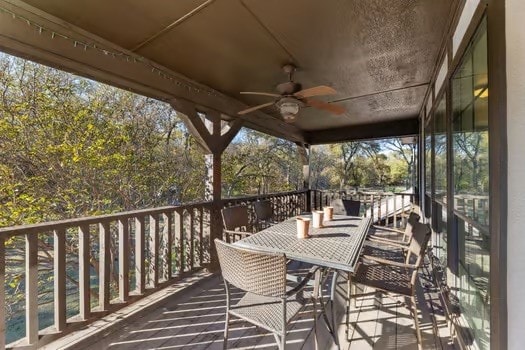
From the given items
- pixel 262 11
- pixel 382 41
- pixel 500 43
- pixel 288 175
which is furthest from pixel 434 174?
pixel 288 175

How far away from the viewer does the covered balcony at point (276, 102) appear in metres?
1.53

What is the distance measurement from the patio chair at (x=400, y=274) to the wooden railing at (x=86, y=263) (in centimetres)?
204

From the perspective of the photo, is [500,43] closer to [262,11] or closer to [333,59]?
[262,11]

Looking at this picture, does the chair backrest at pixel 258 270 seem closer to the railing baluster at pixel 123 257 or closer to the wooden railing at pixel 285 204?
the railing baluster at pixel 123 257

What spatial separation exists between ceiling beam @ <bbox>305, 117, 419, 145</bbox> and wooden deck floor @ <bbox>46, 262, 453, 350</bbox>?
4.37m

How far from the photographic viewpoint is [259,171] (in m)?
8.91

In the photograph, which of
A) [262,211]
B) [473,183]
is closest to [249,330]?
[262,211]

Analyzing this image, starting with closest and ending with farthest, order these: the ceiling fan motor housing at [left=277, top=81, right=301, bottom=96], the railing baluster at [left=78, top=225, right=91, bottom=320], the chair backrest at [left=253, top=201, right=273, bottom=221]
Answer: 1. the railing baluster at [left=78, top=225, right=91, bottom=320]
2. the ceiling fan motor housing at [left=277, top=81, right=301, bottom=96]
3. the chair backrest at [left=253, top=201, right=273, bottom=221]

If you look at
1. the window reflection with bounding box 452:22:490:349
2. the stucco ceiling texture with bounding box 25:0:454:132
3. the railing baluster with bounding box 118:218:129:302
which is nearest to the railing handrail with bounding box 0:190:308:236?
the railing baluster with bounding box 118:218:129:302

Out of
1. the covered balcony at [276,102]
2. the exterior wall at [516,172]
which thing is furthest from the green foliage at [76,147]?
the exterior wall at [516,172]

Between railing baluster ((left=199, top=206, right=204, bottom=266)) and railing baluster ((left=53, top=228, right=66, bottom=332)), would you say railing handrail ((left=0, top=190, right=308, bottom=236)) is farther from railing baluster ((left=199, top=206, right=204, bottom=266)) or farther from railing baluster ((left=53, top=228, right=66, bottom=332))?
railing baluster ((left=199, top=206, right=204, bottom=266))

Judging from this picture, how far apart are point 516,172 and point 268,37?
2.10 meters

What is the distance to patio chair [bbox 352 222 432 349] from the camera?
1843 mm

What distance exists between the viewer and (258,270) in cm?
145
